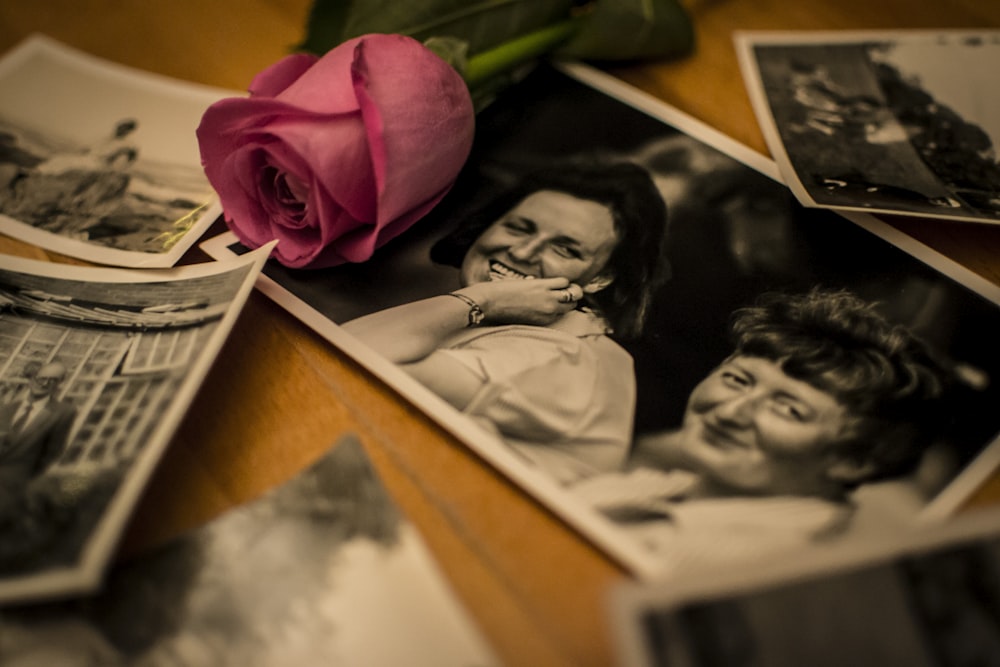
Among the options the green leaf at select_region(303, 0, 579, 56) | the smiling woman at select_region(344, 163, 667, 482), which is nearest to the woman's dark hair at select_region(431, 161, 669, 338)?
the smiling woman at select_region(344, 163, 667, 482)

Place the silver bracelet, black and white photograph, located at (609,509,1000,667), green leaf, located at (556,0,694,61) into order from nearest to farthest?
black and white photograph, located at (609,509,1000,667) → the silver bracelet → green leaf, located at (556,0,694,61)

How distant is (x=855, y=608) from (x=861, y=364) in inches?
5.4

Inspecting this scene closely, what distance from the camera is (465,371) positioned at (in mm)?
357

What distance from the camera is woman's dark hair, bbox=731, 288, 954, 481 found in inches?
13.0

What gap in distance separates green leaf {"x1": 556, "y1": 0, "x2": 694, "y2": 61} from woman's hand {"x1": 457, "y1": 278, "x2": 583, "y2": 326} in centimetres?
21

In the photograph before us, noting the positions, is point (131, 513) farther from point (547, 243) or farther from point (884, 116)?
point (884, 116)

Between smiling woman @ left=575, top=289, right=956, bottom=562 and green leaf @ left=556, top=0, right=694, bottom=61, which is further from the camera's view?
green leaf @ left=556, top=0, right=694, bottom=61

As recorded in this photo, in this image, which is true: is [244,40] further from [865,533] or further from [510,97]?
[865,533]

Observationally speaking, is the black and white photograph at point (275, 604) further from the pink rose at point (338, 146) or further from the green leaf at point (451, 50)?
the green leaf at point (451, 50)

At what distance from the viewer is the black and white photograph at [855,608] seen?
253 millimetres

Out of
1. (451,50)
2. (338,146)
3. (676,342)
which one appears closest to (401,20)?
(451,50)

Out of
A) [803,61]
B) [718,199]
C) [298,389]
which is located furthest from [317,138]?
[803,61]

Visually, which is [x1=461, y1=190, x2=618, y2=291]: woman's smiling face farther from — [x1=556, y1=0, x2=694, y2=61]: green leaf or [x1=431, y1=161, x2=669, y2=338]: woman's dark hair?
[x1=556, y1=0, x2=694, y2=61]: green leaf

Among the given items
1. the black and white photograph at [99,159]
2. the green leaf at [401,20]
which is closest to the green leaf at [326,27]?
the green leaf at [401,20]
